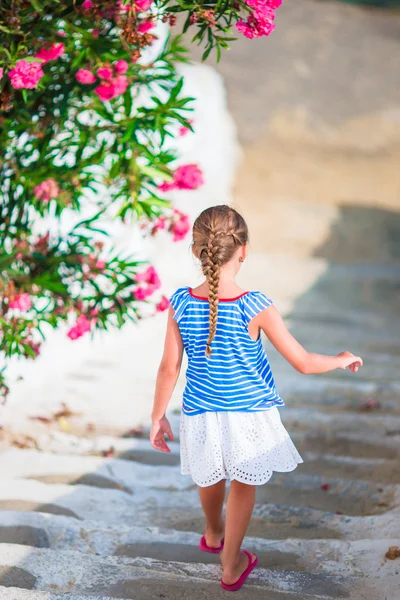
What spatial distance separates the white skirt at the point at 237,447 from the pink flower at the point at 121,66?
1525 millimetres

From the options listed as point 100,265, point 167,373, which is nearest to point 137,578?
point 167,373

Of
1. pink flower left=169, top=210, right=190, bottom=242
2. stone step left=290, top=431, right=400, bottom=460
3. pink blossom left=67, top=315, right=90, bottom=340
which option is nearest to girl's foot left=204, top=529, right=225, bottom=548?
stone step left=290, top=431, right=400, bottom=460

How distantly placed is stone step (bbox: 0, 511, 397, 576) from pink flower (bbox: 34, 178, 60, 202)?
1.45 metres

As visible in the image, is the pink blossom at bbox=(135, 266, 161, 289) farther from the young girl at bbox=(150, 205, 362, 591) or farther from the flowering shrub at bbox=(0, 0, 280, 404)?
the young girl at bbox=(150, 205, 362, 591)

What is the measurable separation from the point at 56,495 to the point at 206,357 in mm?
1112

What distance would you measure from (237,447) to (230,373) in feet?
0.82

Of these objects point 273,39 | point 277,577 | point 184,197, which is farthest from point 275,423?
point 273,39

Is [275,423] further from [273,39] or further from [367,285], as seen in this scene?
[273,39]

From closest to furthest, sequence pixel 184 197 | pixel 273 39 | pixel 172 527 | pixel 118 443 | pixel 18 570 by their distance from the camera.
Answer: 1. pixel 18 570
2. pixel 172 527
3. pixel 118 443
4. pixel 184 197
5. pixel 273 39

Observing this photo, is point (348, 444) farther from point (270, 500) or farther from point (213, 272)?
point (213, 272)

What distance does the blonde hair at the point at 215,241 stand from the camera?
2340 millimetres

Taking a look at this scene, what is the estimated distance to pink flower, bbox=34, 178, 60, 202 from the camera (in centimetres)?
341

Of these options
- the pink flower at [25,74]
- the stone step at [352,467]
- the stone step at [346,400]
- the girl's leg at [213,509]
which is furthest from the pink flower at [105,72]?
the stone step at [346,400]

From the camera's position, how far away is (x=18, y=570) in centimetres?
236
